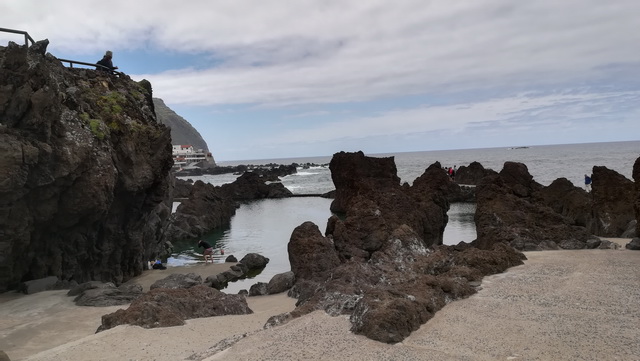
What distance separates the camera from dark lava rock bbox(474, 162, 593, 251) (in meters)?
20.5

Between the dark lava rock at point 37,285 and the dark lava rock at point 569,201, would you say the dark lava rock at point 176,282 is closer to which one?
the dark lava rock at point 37,285

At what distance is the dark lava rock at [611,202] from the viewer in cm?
2695

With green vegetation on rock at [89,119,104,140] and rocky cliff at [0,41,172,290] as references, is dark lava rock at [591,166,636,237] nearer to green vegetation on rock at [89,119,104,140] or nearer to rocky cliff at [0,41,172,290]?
rocky cliff at [0,41,172,290]

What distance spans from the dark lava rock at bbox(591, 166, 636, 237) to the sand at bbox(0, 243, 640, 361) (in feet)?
46.9

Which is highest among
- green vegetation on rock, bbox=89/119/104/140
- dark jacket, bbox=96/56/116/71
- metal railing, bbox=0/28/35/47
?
dark jacket, bbox=96/56/116/71

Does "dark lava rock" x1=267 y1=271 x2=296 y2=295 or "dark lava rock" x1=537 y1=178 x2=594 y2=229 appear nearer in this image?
"dark lava rock" x1=267 y1=271 x2=296 y2=295

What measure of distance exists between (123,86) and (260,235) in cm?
1877

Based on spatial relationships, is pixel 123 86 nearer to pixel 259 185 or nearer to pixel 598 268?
pixel 598 268

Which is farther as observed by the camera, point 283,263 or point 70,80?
point 283,263

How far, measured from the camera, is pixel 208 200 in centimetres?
5266

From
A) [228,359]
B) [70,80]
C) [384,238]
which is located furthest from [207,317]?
[70,80]

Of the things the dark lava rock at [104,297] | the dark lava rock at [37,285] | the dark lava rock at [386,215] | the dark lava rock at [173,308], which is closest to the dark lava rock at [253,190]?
the dark lava rock at [386,215]

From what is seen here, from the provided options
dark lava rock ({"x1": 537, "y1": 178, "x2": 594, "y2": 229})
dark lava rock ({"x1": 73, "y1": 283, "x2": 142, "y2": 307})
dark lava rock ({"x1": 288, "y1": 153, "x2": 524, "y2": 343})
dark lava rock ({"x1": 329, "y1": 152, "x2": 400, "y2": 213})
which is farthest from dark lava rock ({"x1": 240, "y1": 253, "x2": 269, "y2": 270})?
dark lava rock ({"x1": 537, "y1": 178, "x2": 594, "y2": 229})

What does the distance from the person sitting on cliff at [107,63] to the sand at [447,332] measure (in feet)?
48.1
